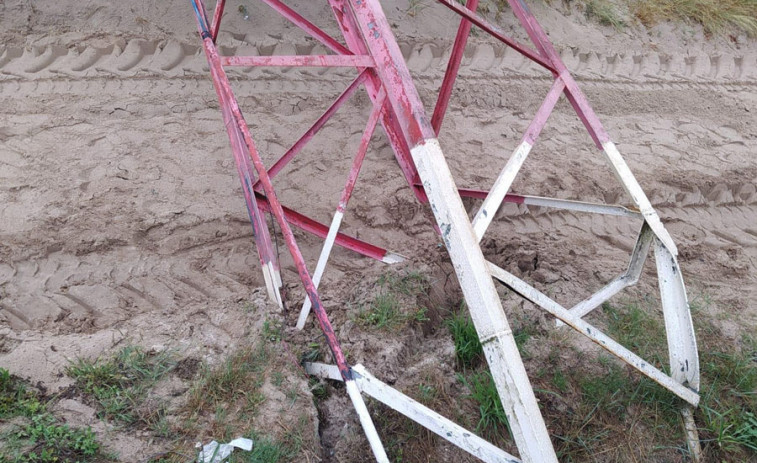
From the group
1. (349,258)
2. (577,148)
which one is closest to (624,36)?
(577,148)

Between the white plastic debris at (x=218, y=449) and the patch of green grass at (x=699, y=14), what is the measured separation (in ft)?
19.1

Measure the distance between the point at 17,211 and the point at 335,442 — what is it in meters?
2.20

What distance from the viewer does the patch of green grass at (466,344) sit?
279 centimetres

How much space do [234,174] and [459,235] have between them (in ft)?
7.11

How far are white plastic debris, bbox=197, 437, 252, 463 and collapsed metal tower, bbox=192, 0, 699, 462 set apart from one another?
419 millimetres

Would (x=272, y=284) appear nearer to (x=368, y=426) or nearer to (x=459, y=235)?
(x=368, y=426)

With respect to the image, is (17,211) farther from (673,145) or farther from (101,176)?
(673,145)

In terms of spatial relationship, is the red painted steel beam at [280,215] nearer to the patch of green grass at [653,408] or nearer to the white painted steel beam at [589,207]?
the patch of green grass at [653,408]

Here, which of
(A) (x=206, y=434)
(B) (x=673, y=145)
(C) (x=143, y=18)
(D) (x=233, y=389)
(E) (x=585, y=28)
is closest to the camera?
(A) (x=206, y=434)

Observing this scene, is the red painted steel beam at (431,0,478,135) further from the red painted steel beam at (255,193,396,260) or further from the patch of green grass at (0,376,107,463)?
the patch of green grass at (0,376,107,463)

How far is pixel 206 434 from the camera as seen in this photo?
223 centimetres

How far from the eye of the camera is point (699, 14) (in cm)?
632

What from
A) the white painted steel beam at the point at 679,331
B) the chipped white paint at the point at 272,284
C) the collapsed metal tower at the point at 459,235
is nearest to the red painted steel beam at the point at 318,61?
the collapsed metal tower at the point at 459,235

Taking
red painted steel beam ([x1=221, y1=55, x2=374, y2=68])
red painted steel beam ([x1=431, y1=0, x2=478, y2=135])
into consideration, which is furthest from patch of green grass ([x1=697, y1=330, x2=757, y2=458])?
red painted steel beam ([x1=221, y1=55, x2=374, y2=68])
